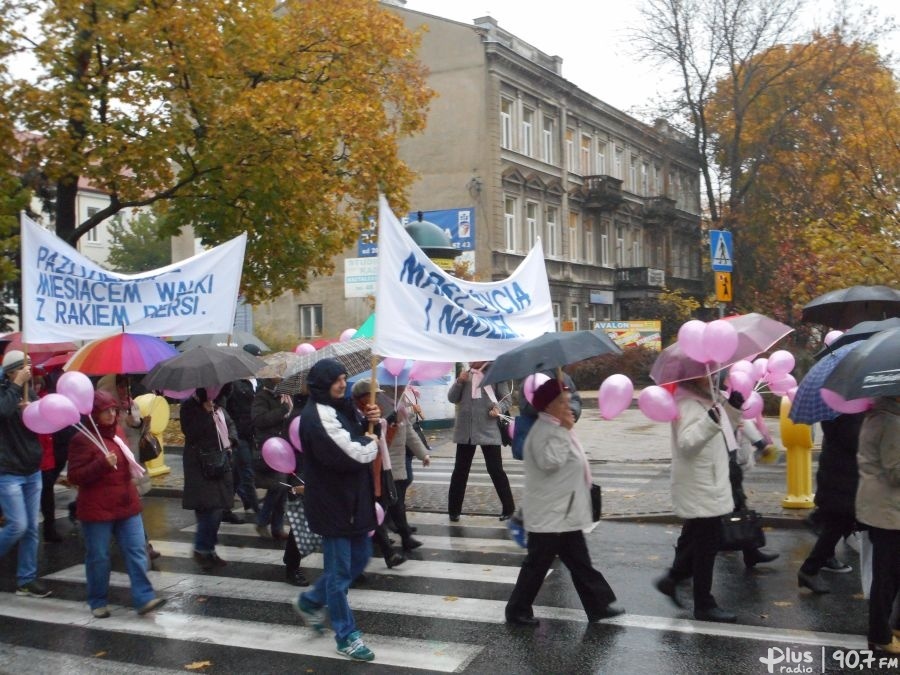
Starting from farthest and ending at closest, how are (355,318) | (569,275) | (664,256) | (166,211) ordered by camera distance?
(664,256), (569,275), (355,318), (166,211)

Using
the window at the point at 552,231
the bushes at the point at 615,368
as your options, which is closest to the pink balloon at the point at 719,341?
the bushes at the point at 615,368

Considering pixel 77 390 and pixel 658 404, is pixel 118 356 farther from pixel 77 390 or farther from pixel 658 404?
pixel 658 404

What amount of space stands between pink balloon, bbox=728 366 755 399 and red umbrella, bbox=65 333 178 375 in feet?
15.6

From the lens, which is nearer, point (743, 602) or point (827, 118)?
point (743, 602)

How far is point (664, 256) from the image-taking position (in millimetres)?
52312

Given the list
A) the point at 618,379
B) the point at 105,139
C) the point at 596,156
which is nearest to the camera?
the point at 618,379

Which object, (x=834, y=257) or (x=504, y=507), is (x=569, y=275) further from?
(x=504, y=507)

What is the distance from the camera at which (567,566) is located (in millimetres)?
6145

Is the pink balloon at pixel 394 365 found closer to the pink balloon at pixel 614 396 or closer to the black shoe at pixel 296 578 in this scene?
the black shoe at pixel 296 578

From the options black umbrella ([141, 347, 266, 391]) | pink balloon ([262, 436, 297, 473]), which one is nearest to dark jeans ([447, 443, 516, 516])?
pink balloon ([262, 436, 297, 473])

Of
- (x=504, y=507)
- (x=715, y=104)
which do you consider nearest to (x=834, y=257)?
(x=504, y=507)

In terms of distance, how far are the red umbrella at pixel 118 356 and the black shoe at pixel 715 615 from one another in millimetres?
4731

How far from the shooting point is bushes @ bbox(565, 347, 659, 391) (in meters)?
30.8

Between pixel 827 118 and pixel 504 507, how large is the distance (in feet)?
94.1
